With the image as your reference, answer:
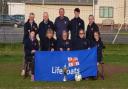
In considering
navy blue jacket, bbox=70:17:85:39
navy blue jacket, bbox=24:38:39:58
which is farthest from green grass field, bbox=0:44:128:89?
navy blue jacket, bbox=70:17:85:39

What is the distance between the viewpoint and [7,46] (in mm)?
24922

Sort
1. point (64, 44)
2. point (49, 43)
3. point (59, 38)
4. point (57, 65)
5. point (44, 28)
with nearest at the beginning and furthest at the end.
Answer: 1. point (57, 65)
2. point (64, 44)
3. point (49, 43)
4. point (59, 38)
5. point (44, 28)

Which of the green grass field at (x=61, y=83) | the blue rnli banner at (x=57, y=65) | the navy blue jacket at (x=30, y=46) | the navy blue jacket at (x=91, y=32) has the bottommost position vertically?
the green grass field at (x=61, y=83)

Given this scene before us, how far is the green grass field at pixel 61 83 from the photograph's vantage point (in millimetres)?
13289

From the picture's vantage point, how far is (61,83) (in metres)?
13.9

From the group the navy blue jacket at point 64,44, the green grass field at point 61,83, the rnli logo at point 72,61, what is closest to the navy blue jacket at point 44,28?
the navy blue jacket at point 64,44

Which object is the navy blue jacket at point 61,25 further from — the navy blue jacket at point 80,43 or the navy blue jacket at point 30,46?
the navy blue jacket at point 30,46

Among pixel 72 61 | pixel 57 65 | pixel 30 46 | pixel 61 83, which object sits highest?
pixel 30 46

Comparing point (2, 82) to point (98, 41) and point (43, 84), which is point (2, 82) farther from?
point (98, 41)

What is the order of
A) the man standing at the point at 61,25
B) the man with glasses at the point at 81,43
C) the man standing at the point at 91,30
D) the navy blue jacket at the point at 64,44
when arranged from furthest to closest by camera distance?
1. the man standing at the point at 61,25
2. the man standing at the point at 91,30
3. the man with glasses at the point at 81,43
4. the navy blue jacket at the point at 64,44

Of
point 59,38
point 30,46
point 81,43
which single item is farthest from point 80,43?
point 30,46

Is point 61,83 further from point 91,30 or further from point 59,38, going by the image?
point 91,30

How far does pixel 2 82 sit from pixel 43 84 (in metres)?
1.18

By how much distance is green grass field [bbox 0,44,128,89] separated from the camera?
43.6ft
